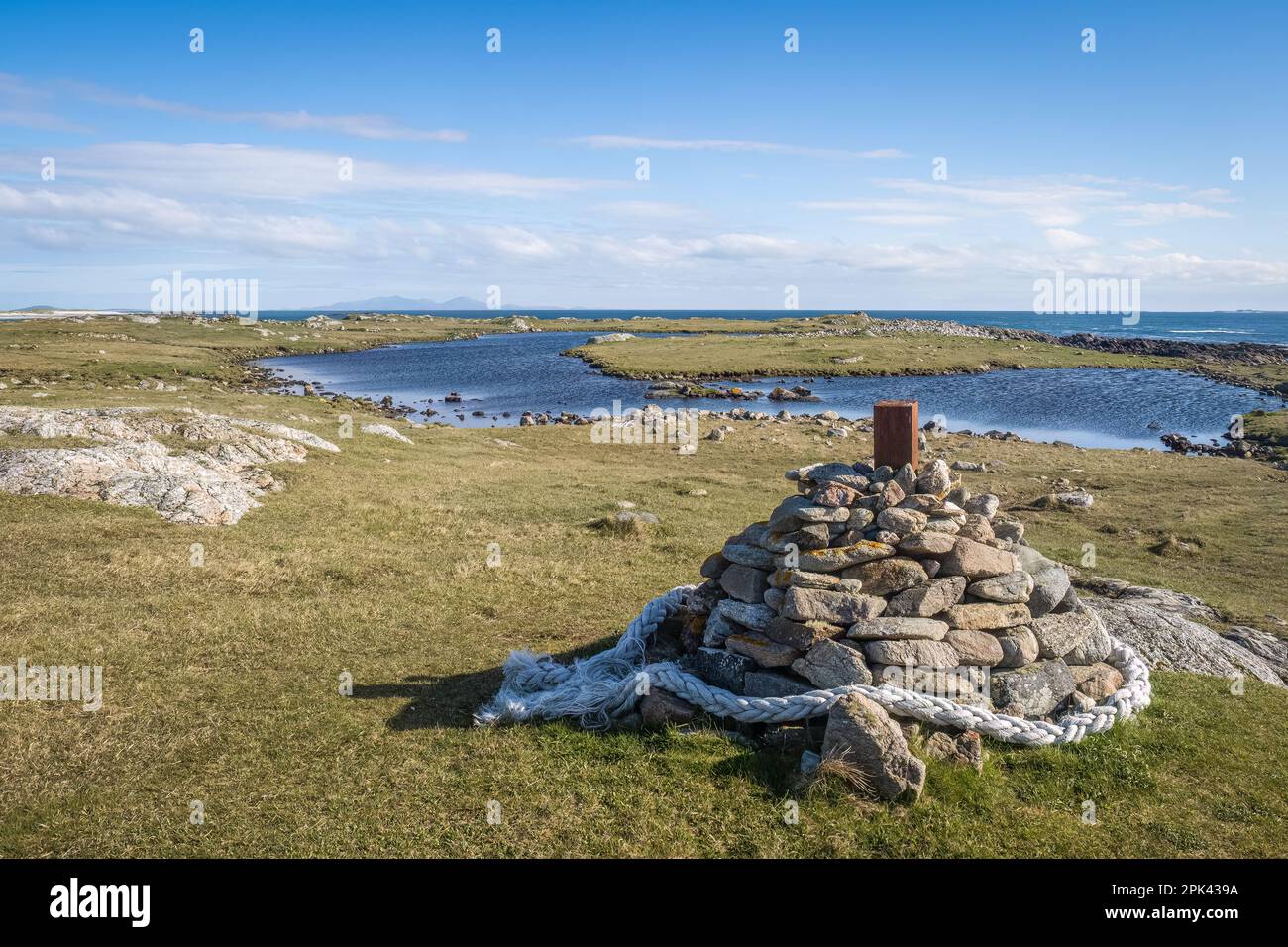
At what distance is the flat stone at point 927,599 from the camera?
34.2 ft

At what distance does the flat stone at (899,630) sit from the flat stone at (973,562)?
2.94 feet

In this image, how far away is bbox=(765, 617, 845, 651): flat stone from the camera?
10.5 meters

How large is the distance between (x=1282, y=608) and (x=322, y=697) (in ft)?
75.7

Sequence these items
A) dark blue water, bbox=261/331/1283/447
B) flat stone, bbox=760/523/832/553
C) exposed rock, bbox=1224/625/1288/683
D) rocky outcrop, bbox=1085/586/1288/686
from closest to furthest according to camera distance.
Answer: flat stone, bbox=760/523/832/553 → rocky outcrop, bbox=1085/586/1288/686 → exposed rock, bbox=1224/625/1288/683 → dark blue water, bbox=261/331/1283/447

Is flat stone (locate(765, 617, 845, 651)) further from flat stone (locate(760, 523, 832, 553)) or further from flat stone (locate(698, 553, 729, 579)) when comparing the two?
flat stone (locate(698, 553, 729, 579))

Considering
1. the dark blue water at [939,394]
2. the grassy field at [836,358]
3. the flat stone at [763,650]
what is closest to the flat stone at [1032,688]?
the flat stone at [763,650]

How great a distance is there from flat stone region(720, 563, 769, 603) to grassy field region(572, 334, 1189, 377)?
3470 inches

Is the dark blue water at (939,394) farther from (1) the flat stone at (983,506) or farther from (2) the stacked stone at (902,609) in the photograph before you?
(2) the stacked stone at (902,609)

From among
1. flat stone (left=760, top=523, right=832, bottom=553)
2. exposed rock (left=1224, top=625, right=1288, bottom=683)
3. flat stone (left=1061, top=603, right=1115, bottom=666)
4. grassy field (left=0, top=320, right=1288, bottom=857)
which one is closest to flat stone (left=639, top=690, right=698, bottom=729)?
grassy field (left=0, top=320, right=1288, bottom=857)

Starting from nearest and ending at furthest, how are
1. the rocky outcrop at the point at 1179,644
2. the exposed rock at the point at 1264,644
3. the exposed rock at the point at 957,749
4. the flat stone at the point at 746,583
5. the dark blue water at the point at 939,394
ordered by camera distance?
1. the exposed rock at the point at 957,749
2. the flat stone at the point at 746,583
3. the rocky outcrop at the point at 1179,644
4. the exposed rock at the point at 1264,644
5. the dark blue water at the point at 939,394

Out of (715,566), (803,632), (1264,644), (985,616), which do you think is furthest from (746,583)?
(1264,644)

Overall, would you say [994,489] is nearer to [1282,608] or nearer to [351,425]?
[1282,608]

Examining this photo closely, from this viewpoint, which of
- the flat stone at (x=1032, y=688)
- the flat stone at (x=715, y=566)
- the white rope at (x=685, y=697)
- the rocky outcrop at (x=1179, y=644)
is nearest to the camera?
the white rope at (x=685, y=697)

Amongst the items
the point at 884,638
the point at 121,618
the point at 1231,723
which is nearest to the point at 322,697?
the point at 121,618
